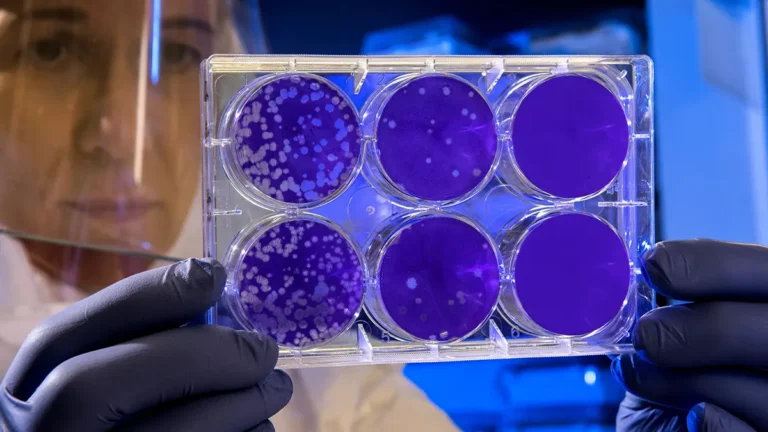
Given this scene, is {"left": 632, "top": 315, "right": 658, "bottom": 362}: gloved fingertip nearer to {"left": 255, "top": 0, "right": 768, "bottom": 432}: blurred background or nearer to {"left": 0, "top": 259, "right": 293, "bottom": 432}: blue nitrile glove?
{"left": 255, "top": 0, "right": 768, "bottom": 432}: blurred background

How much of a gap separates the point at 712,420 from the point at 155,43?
5.58 ft

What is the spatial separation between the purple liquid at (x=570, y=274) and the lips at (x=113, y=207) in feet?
3.57

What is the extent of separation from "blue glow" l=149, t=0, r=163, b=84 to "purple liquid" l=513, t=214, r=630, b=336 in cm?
116

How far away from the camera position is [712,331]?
1.07 meters

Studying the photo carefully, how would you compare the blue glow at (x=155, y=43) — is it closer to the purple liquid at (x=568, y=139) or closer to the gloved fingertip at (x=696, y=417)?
the purple liquid at (x=568, y=139)

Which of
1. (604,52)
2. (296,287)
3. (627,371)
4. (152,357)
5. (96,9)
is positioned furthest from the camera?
(604,52)

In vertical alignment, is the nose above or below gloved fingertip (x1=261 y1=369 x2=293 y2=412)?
above

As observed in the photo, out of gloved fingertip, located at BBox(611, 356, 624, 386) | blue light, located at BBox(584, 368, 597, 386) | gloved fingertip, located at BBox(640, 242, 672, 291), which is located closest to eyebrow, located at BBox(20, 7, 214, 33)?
gloved fingertip, located at BBox(640, 242, 672, 291)

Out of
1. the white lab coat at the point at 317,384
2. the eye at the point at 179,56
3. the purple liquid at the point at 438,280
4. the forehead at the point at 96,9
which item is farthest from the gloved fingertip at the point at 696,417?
the forehead at the point at 96,9

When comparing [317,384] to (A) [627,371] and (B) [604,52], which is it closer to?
(A) [627,371]

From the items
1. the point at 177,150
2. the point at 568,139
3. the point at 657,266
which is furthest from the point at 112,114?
the point at 657,266

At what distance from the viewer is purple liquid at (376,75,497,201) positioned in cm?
106

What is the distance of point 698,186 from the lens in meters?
1.64

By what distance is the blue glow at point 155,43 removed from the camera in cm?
150
